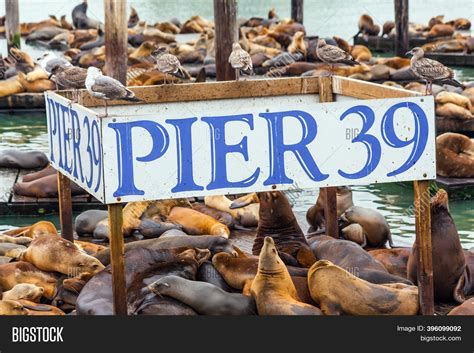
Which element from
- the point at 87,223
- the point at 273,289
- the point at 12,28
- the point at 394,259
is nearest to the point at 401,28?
the point at 12,28

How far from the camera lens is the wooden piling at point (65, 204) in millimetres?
7988

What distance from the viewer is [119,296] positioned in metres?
6.27

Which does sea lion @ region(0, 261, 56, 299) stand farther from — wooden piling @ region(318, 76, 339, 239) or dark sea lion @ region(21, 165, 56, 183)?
dark sea lion @ region(21, 165, 56, 183)

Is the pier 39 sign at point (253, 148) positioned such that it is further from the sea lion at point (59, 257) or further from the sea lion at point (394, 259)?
the sea lion at point (394, 259)

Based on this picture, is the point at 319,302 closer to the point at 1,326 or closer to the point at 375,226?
the point at 1,326

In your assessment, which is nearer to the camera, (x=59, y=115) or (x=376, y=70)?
(x=59, y=115)

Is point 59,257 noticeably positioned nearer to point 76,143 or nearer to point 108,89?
point 76,143

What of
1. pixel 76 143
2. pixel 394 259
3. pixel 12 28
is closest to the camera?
pixel 76 143

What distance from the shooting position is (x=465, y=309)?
648 cm

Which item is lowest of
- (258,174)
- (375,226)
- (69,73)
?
(375,226)

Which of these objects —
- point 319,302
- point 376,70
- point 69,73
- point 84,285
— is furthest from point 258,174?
point 376,70

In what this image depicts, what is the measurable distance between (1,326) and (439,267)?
9.16 feet

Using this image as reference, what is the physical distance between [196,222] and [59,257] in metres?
2.13

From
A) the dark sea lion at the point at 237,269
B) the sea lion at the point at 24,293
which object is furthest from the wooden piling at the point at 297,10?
the sea lion at the point at 24,293
